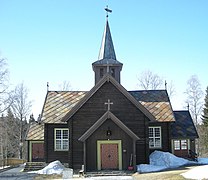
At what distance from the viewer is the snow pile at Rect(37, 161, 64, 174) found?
79.4 feet

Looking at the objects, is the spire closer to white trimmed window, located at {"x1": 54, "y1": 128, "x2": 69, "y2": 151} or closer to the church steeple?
the church steeple

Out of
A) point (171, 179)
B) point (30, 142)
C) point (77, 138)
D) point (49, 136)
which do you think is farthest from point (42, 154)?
point (171, 179)

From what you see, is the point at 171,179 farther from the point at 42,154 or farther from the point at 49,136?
the point at 42,154

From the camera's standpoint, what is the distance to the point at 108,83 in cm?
2623

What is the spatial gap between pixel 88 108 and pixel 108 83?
2502 millimetres

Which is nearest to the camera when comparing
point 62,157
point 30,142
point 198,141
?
point 62,157

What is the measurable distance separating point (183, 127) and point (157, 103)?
319cm

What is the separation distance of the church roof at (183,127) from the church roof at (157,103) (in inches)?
80.2

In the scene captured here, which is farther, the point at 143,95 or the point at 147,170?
the point at 143,95

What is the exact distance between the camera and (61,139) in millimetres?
27594

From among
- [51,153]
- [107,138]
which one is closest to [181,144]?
[107,138]

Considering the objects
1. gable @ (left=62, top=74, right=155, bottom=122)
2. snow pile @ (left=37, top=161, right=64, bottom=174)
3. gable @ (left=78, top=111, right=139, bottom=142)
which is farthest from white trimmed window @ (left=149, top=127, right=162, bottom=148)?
snow pile @ (left=37, top=161, right=64, bottom=174)

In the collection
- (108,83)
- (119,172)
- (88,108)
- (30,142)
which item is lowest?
(119,172)

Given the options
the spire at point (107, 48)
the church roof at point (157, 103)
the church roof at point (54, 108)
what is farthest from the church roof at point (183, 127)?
the church roof at point (54, 108)
